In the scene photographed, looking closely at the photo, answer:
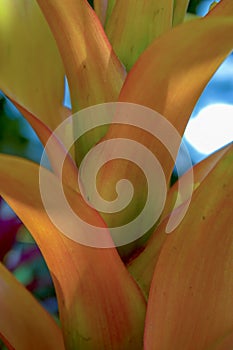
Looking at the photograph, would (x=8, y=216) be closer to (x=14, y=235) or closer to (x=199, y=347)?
(x=14, y=235)

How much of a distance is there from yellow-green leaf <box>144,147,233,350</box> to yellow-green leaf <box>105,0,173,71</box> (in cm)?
14

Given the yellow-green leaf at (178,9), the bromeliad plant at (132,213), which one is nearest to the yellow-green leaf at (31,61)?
the bromeliad plant at (132,213)

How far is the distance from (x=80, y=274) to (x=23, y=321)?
0.21 feet

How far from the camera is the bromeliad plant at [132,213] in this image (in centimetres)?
Answer: 24

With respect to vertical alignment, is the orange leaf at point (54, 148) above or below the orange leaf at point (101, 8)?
below

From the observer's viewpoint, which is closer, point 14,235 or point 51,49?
point 51,49

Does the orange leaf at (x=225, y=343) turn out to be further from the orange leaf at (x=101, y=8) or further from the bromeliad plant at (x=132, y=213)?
the orange leaf at (x=101, y=8)

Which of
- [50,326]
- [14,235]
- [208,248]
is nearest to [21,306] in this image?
[50,326]

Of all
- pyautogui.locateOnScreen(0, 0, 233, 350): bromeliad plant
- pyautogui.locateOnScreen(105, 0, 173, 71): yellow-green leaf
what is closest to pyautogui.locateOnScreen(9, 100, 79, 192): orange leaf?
pyautogui.locateOnScreen(0, 0, 233, 350): bromeliad plant

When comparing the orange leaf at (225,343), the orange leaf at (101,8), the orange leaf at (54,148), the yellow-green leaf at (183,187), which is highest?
the orange leaf at (101,8)

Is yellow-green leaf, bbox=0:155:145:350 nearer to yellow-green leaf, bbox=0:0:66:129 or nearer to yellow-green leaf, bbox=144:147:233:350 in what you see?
yellow-green leaf, bbox=144:147:233:350

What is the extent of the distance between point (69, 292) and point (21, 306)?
0.04 m

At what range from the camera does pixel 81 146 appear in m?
0.35

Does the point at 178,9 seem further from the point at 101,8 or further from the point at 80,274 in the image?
the point at 80,274
